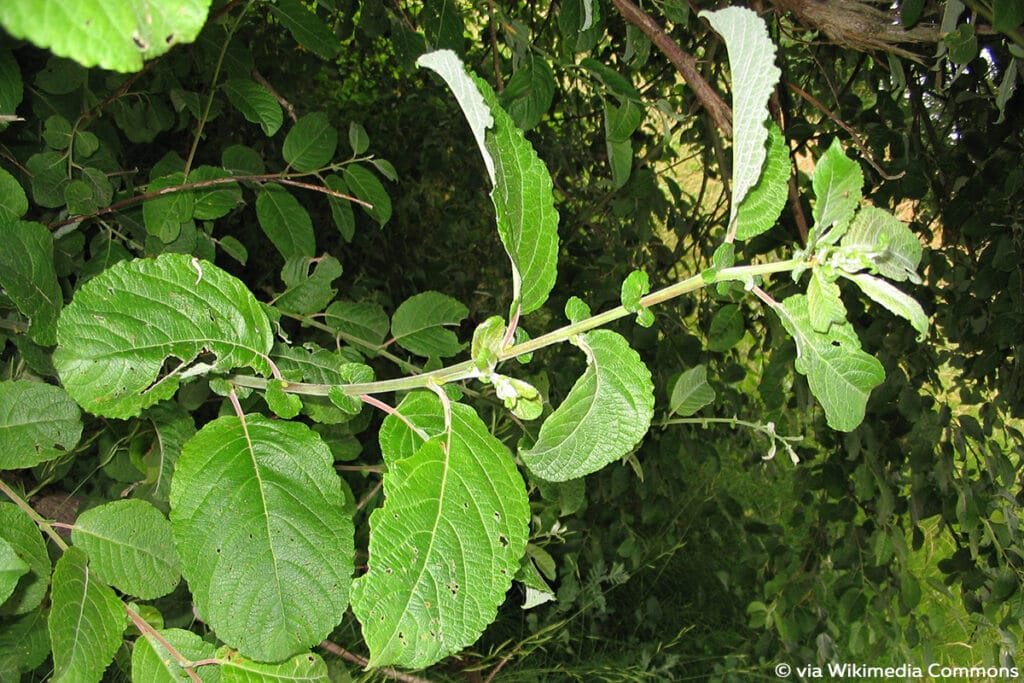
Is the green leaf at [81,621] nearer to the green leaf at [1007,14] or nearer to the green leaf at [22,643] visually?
the green leaf at [22,643]

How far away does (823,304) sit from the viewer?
0.49m

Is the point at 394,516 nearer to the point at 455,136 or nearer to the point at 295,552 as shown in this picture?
the point at 295,552

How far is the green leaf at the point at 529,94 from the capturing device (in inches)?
34.2

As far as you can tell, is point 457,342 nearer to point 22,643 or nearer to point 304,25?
point 304,25

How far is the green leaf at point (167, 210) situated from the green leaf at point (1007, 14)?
35.7 inches

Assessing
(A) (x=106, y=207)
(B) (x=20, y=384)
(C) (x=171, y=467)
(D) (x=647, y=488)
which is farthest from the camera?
(D) (x=647, y=488)

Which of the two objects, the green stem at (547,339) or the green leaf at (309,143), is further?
the green leaf at (309,143)

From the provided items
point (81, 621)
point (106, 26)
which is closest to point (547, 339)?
point (106, 26)

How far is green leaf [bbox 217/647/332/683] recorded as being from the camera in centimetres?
57

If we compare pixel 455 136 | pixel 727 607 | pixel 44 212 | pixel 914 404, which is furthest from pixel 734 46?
pixel 727 607

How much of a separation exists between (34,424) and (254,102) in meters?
0.52

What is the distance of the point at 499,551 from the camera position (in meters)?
0.48

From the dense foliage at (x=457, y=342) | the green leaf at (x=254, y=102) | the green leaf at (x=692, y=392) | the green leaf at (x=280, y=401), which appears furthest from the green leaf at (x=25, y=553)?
the green leaf at (x=692, y=392)

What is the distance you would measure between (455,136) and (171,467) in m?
1.65
